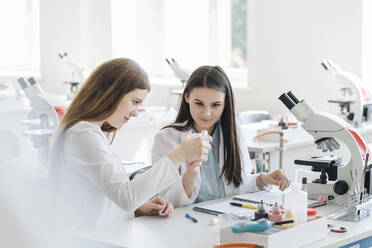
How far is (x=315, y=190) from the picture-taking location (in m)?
2.16

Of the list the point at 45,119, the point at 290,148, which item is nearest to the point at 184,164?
the point at 45,119

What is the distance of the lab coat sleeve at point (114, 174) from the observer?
65.9 inches

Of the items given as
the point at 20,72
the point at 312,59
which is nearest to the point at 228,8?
the point at 312,59

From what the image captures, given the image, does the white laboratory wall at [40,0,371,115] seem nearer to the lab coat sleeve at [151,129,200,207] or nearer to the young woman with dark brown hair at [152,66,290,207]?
the young woman with dark brown hair at [152,66,290,207]

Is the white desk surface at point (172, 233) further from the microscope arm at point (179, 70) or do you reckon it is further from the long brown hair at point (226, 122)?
the microscope arm at point (179, 70)

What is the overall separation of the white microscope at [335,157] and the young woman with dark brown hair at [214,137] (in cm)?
19

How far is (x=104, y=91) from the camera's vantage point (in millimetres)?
1812

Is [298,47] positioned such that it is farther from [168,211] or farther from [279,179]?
[168,211]

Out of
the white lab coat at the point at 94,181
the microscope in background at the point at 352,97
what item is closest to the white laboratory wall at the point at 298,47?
the microscope in background at the point at 352,97

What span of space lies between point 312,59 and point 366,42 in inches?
19.2

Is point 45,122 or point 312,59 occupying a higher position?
point 312,59

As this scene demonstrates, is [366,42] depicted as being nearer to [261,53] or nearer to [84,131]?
[261,53]

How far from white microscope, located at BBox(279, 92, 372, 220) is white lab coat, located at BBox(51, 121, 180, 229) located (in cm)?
60

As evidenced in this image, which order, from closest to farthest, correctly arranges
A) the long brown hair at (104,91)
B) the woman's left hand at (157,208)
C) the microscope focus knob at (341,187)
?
the long brown hair at (104,91) < the woman's left hand at (157,208) < the microscope focus knob at (341,187)
